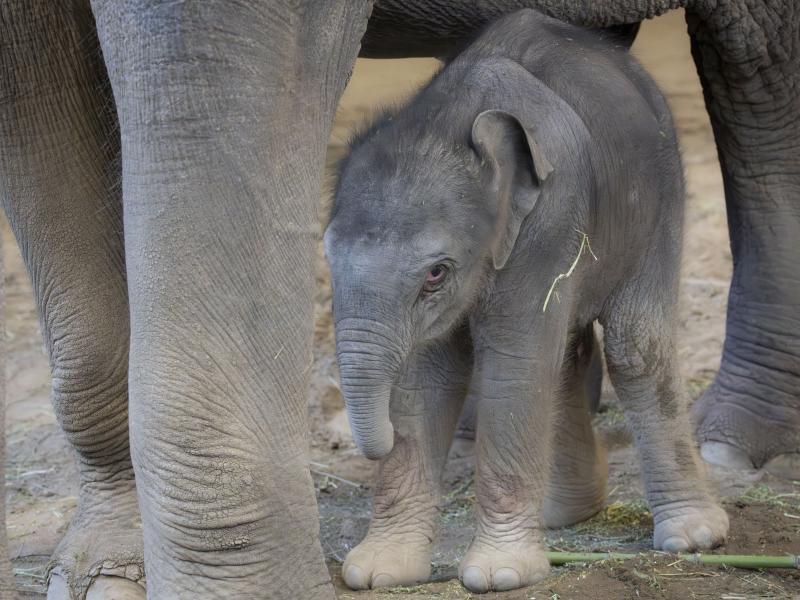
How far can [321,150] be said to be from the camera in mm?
2543

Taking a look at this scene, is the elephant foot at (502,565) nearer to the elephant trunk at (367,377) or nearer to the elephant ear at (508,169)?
the elephant trunk at (367,377)

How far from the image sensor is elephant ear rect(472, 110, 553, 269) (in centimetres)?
308

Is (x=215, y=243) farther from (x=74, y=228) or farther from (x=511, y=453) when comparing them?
(x=511, y=453)

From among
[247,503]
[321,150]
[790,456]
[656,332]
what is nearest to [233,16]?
[321,150]

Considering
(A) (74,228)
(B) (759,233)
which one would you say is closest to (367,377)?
(A) (74,228)

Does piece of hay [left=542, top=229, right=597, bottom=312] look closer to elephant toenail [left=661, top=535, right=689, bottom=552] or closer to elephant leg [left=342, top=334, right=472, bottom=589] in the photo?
elephant leg [left=342, top=334, right=472, bottom=589]

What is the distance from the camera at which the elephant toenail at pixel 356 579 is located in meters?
3.26

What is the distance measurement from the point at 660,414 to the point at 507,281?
65 centimetres

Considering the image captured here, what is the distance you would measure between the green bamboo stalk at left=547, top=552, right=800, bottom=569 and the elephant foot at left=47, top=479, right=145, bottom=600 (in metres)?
0.95

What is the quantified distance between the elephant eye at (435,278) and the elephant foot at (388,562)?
649mm

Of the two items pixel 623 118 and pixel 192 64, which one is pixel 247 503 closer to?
pixel 192 64

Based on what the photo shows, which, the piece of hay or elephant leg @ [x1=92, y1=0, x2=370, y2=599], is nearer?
elephant leg @ [x1=92, y1=0, x2=370, y2=599]

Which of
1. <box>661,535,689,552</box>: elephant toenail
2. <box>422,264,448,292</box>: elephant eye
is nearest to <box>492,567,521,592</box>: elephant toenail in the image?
<box>661,535,689,552</box>: elephant toenail

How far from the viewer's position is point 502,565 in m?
3.15
